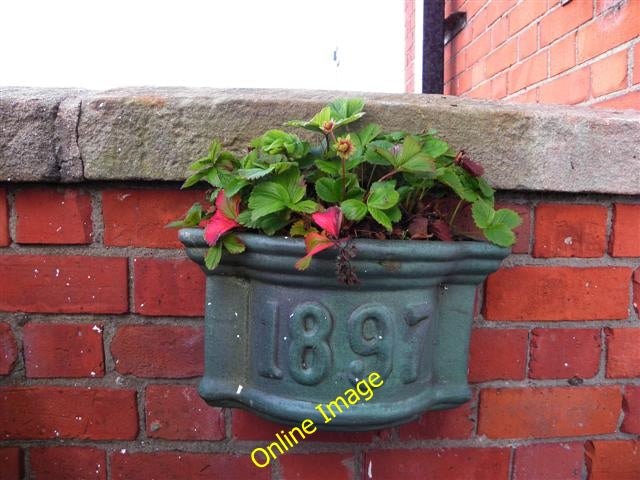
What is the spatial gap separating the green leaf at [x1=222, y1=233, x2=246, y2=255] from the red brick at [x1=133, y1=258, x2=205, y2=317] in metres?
0.21

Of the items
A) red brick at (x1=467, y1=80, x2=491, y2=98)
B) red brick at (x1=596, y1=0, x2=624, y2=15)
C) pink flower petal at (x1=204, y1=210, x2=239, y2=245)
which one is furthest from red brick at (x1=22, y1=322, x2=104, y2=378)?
red brick at (x1=467, y1=80, x2=491, y2=98)

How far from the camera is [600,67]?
1024mm

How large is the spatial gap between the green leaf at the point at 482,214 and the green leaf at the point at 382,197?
139mm

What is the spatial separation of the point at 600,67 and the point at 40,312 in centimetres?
114

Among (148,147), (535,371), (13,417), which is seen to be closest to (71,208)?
(148,147)

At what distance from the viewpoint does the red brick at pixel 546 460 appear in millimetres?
890

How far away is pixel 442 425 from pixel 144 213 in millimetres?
614

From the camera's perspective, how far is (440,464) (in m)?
0.88

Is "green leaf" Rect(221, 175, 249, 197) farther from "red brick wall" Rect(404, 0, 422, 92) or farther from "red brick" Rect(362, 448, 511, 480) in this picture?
"red brick wall" Rect(404, 0, 422, 92)

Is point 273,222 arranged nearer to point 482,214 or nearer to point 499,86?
point 482,214

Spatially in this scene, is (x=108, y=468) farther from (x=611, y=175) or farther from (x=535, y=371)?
(x=611, y=175)

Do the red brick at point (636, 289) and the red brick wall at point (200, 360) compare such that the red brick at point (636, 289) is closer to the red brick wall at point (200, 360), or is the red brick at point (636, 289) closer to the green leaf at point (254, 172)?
the red brick wall at point (200, 360)

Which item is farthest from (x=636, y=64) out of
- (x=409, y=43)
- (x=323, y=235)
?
(x=409, y=43)

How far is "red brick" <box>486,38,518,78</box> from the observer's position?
145 cm
